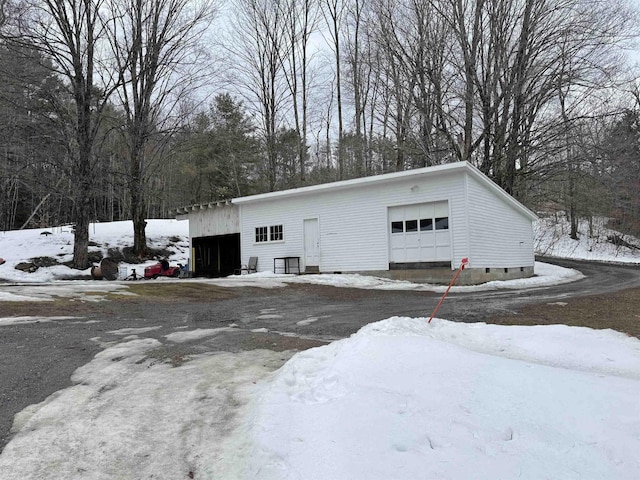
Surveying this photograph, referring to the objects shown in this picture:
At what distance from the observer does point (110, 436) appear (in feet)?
9.11

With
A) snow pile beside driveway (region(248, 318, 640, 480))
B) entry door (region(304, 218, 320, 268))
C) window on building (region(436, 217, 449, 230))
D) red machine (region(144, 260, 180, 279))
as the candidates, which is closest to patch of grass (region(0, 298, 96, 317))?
snow pile beside driveway (region(248, 318, 640, 480))

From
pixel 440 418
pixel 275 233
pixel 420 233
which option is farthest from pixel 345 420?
pixel 275 233

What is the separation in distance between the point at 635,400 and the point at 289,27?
91.3 feet

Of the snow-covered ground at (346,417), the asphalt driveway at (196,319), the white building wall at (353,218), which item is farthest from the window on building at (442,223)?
the snow-covered ground at (346,417)

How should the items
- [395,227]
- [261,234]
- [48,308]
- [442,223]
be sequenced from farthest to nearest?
[261,234], [395,227], [442,223], [48,308]

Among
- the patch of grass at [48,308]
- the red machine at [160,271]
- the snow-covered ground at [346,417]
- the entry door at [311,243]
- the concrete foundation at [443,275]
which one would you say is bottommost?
the snow-covered ground at [346,417]

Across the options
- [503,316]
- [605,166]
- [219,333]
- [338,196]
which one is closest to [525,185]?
[605,166]

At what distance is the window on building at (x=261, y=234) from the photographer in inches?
707

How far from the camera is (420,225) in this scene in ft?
47.8

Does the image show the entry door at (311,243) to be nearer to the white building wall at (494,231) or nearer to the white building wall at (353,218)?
the white building wall at (353,218)

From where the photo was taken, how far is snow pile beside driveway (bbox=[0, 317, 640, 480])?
2314 millimetres

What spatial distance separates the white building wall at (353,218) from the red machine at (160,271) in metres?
3.47

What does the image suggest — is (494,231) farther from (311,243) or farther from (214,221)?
(214,221)

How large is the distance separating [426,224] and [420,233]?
36cm
